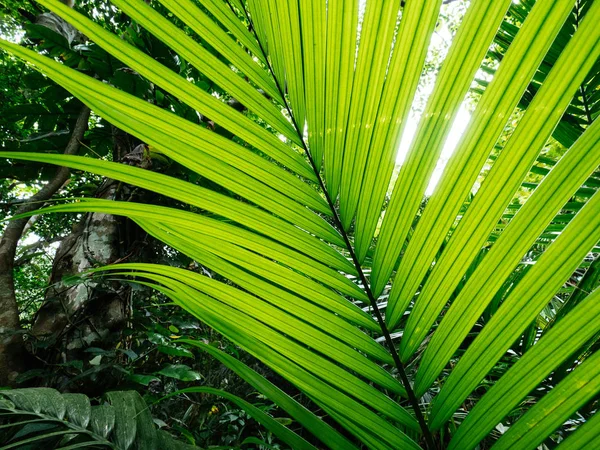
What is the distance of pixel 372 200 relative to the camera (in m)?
0.51

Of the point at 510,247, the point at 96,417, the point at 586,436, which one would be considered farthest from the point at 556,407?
the point at 96,417

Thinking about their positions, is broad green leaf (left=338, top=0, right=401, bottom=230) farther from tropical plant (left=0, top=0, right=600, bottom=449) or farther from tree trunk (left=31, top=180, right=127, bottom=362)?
tree trunk (left=31, top=180, right=127, bottom=362)

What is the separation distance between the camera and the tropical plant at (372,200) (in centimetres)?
33

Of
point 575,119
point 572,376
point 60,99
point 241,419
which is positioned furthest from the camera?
point 241,419

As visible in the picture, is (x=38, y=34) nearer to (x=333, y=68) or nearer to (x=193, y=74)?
(x=193, y=74)

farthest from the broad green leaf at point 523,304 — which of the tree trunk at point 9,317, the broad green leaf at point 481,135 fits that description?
the tree trunk at point 9,317

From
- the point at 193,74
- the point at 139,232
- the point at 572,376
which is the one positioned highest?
the point at 193,74

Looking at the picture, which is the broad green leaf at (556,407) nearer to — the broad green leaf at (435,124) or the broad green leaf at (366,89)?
the broad green leaf at (435,124)

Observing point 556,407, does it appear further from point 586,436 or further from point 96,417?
point 96,417

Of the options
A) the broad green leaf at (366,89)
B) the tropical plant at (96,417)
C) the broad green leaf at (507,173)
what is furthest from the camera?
the tropical plant at (96,417)

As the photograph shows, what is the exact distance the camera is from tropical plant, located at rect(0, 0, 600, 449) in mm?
331

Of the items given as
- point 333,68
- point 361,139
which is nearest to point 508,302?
point 361,139

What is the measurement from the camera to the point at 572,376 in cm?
32

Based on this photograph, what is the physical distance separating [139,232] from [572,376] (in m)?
1.87
